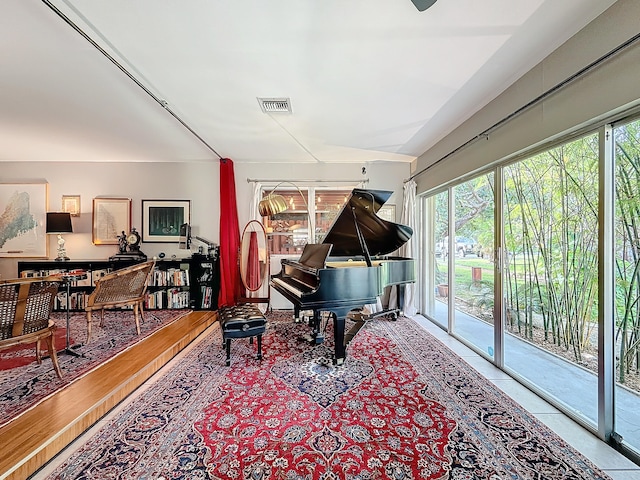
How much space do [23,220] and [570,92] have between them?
7692 millimetres

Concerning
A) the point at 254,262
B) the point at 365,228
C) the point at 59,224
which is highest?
the point at 59,224

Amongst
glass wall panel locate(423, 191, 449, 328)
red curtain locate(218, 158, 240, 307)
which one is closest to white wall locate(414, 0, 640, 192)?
glass wall panel locate(423, 191, 449, 328)

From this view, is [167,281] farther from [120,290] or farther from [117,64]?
[117,64]

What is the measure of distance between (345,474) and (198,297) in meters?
4.08

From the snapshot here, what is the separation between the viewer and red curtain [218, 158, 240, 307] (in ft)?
16.2

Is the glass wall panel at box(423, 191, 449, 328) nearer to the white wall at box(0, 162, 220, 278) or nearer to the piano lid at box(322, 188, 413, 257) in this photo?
the piano lid at box(322, 188, 413, 257)

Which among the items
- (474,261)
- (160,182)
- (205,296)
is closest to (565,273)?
(474,261)

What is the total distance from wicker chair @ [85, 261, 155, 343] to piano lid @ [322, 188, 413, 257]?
7.88 feet

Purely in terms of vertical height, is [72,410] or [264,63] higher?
[264,63]

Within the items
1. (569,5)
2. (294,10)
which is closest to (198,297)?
(294,10)

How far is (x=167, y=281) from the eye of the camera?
4.91m

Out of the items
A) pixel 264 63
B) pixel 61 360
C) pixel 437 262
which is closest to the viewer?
pixel 264 63

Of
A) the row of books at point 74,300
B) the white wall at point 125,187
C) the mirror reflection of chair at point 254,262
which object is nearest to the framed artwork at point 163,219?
the white wall at point 125,187

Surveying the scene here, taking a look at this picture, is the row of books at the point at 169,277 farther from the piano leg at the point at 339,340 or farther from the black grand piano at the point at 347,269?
the piano leg at the point at 339,340
